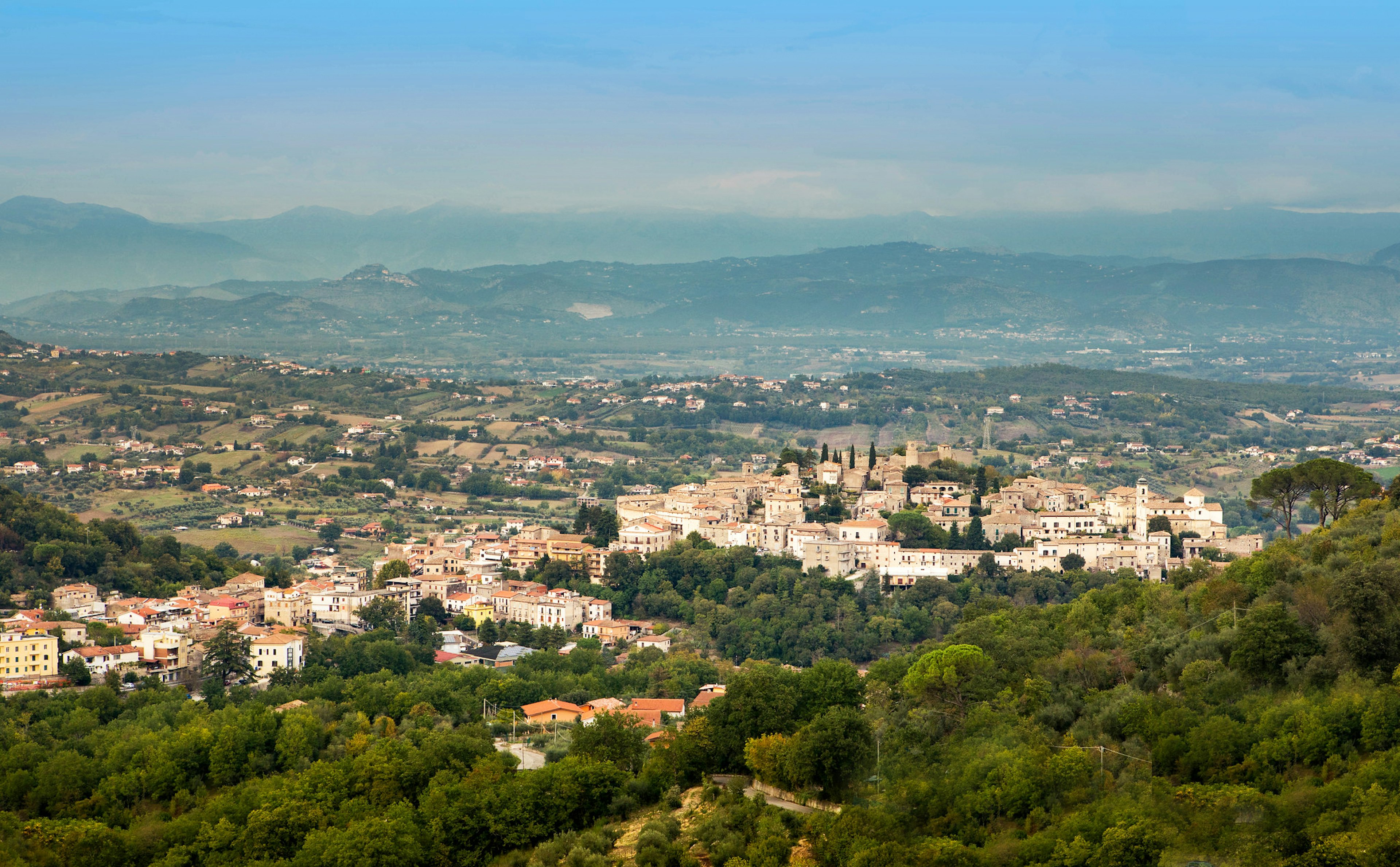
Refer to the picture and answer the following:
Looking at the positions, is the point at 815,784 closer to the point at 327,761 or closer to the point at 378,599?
the point at 327,761

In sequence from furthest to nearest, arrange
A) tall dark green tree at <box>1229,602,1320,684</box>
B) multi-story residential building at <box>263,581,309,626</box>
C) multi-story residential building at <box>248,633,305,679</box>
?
multi-story residential building at <box>263,581,309,626</box> → multi-story residential building at <box>248,633,305,679</box> → tall dark green tree at <box>1229,602,1320,684</box>

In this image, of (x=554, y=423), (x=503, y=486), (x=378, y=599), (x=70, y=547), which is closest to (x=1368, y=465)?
(x=503, y=486)

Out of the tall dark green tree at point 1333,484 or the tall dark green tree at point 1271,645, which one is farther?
the tall dark green tree at point 1333,484

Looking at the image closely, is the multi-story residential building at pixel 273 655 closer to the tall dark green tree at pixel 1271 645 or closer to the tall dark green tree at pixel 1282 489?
the tall dark green tree at pixel 1271 645

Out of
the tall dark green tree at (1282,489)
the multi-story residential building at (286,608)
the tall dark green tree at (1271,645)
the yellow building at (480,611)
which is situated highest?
the tall dark green tree at (1282,489)

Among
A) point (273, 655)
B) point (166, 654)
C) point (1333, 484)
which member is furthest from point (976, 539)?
point (166, 654)

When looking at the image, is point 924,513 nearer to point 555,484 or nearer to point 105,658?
point 105,658

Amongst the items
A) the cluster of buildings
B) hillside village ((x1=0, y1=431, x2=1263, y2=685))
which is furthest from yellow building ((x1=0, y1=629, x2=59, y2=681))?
the cluster of buildings

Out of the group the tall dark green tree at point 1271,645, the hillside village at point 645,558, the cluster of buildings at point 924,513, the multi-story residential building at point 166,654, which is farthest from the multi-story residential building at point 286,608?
the tall dark green tree at point 1271,645

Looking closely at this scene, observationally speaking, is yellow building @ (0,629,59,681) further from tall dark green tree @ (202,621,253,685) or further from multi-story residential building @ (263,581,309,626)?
multi-story residential building @ (263,581,309,626)
